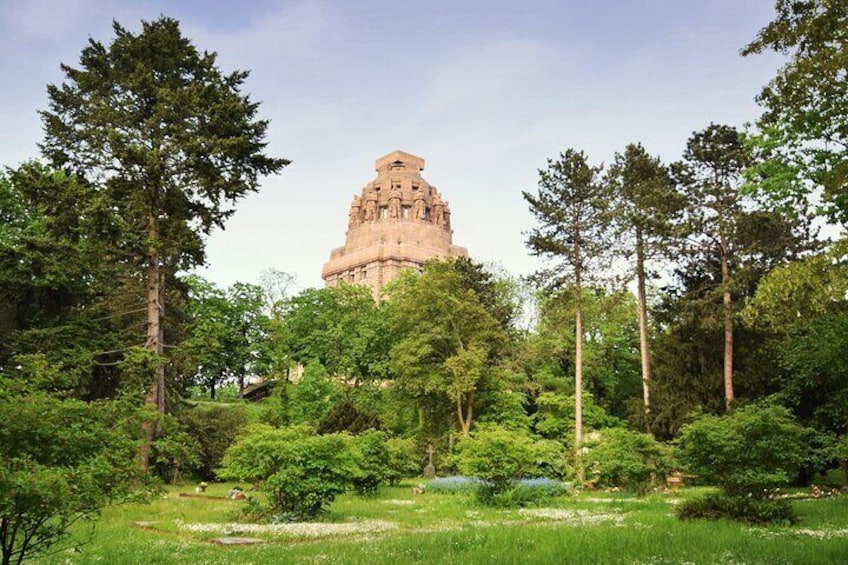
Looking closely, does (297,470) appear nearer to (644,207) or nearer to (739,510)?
(739,510)

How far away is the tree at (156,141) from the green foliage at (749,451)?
1758cm

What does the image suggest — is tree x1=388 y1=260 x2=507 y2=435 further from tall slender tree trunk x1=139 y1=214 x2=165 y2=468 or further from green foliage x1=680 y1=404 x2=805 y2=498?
green foliage x1=680 y1=404 x2=805 y2=498

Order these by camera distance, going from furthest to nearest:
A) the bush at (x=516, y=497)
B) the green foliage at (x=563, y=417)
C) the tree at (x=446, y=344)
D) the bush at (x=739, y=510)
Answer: the tree at (x=446, y=344) < the green foliage at (x=563, y=417) < the bush at (x=516, y=497) < the bush at (x=739, y=510)

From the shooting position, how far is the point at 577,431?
33094mm

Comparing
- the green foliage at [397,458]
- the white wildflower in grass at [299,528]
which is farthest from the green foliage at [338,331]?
the white wildflower in grass at [299,528]

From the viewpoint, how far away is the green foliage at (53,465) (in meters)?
6.39

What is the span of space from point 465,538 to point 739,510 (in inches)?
259

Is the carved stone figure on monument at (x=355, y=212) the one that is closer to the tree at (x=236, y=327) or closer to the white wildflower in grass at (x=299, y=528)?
the tree at (x=236, y=327)

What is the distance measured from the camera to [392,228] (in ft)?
265

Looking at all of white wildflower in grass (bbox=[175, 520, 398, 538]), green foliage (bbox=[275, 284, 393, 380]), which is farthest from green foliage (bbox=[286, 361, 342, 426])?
white wildflower in grass (bbox=[175, 520, 398, 538])

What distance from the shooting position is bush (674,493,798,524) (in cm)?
1340

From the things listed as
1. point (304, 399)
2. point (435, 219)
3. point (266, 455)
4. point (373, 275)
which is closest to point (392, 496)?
point (266, 455)

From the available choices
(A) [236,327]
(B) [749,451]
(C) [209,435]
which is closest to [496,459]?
(B) [749,451]

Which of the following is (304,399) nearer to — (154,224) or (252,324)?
(252,324)
